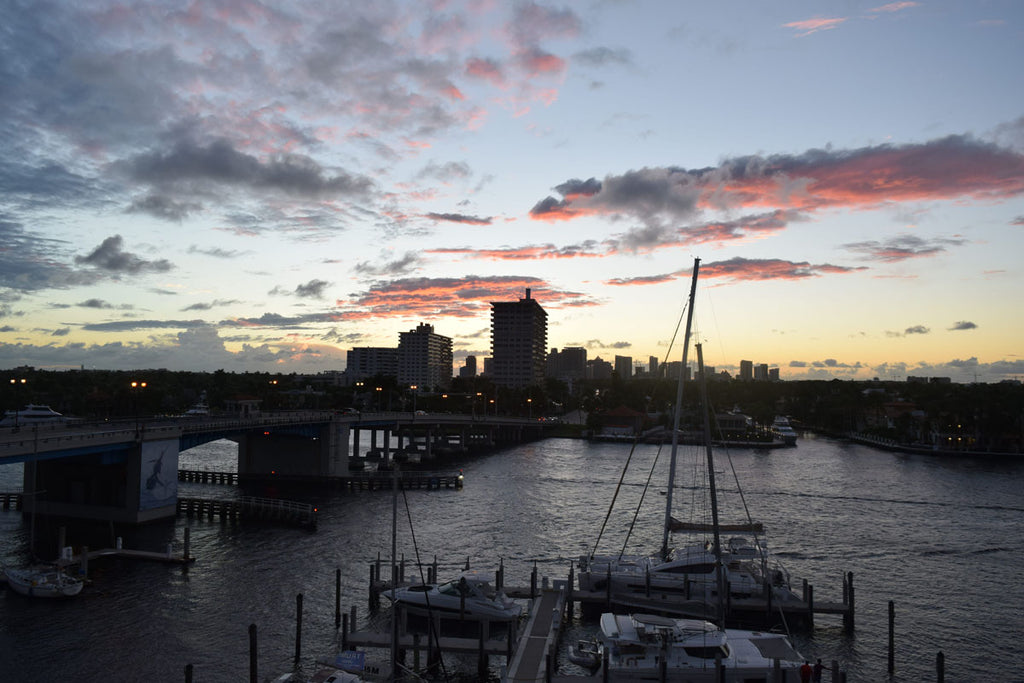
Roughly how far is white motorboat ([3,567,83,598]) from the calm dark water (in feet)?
2.28

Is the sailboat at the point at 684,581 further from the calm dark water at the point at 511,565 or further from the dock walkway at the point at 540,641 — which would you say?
the dock walkway at the point at 540,641

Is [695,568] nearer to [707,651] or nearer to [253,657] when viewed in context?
[707,651]

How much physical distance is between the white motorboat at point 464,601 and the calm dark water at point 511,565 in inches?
102

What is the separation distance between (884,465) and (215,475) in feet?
349

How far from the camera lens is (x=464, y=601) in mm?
34938

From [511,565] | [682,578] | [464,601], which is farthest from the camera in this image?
[511,565]

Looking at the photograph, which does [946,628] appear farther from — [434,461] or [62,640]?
[434,461]

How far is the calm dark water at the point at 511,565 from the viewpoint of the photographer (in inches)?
1255

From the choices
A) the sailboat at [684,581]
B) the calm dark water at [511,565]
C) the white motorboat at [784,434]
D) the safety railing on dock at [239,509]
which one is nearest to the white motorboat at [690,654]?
the calm dark water at [511,565]

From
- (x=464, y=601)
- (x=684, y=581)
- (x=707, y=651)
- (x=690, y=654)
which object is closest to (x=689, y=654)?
(x=690, y=654)

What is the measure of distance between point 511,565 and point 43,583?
92.8ft

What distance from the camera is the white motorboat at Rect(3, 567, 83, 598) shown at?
3747cm

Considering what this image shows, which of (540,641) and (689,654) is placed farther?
(540,641)

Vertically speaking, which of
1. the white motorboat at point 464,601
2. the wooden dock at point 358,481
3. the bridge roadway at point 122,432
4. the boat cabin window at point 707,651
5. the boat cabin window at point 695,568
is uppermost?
the bridge roadway at point 122,432
